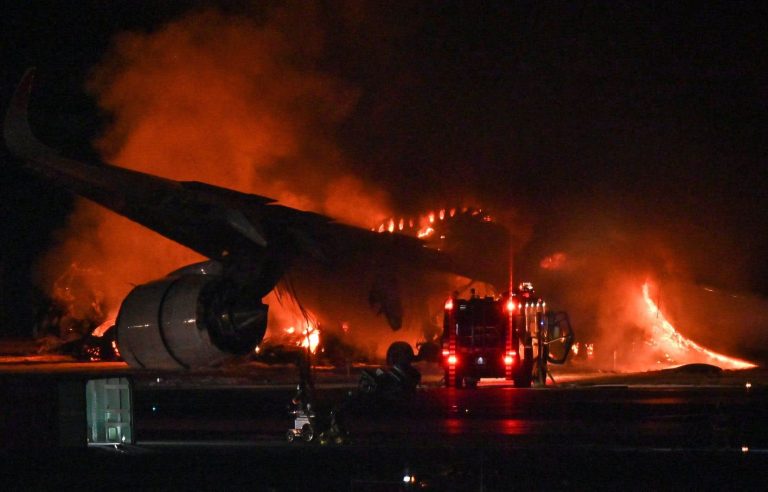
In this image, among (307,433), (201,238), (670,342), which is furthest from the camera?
(670,342)

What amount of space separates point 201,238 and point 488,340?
1534cm

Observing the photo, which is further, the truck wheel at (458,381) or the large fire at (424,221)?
the large fire at (424,221)

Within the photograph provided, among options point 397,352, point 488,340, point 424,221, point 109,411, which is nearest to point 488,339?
point 488,340

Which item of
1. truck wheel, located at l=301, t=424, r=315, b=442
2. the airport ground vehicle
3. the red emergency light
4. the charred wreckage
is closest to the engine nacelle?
the charred wreckage

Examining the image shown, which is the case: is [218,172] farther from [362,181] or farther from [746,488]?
[746,488]

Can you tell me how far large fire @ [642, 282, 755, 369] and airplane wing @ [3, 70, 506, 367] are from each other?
72.9 ft

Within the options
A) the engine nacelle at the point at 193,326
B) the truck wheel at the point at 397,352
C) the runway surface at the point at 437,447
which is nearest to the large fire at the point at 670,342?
the runway surface at the point at 437,447

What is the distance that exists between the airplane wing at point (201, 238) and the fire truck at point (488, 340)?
45.7 feet

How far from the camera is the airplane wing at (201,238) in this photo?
11383mm

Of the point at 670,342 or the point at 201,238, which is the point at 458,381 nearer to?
the point at 670,342

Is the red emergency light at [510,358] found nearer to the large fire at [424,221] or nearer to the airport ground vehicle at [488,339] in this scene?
the airport ground vehicle at [488,339]

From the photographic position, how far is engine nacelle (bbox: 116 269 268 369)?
37.7 ft

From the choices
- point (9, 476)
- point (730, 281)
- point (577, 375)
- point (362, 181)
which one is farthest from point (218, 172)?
point (9, 476)

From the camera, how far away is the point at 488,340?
86.6 ft
